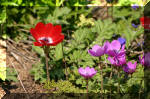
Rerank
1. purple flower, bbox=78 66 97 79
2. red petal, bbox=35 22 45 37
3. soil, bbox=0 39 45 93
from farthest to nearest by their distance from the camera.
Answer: soil, bbox=0 39 45 93
red petal, bbox=35 22 45 37
purple flower, bbox=78 66 97 79

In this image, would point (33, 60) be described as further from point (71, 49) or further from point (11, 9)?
point (11, 9)

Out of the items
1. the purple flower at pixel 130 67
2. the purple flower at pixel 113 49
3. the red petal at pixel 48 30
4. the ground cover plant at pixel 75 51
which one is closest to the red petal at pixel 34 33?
the ground cover plant at pixel 75 51

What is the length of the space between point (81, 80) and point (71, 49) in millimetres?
470

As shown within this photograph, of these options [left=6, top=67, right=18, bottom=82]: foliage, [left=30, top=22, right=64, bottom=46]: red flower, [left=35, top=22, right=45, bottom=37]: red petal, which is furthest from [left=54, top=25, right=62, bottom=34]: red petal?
[left=6, top=67, right=18, bottom=82]: foliage

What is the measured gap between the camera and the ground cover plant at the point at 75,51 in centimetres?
203

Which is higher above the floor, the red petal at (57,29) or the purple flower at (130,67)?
the red petal at (57,29)

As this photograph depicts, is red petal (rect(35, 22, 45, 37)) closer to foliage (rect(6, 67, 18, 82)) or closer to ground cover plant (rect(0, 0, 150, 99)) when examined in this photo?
ground cover plant (rect(0, 0, 150, 99))

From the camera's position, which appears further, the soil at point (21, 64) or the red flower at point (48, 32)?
the soil at point (21, 64)

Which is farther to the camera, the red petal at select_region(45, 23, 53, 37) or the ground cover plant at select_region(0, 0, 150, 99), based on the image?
the red petal at select_region(45, 23, 53, 37)

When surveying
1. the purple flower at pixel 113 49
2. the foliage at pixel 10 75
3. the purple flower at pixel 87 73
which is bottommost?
the foliage at pixel 10 75

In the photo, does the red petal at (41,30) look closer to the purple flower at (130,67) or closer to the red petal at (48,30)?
the red petal at (48,30)

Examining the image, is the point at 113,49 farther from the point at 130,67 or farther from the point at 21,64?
the point at 21,64

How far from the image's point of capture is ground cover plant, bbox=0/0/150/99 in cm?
203

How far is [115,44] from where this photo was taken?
2045mm
